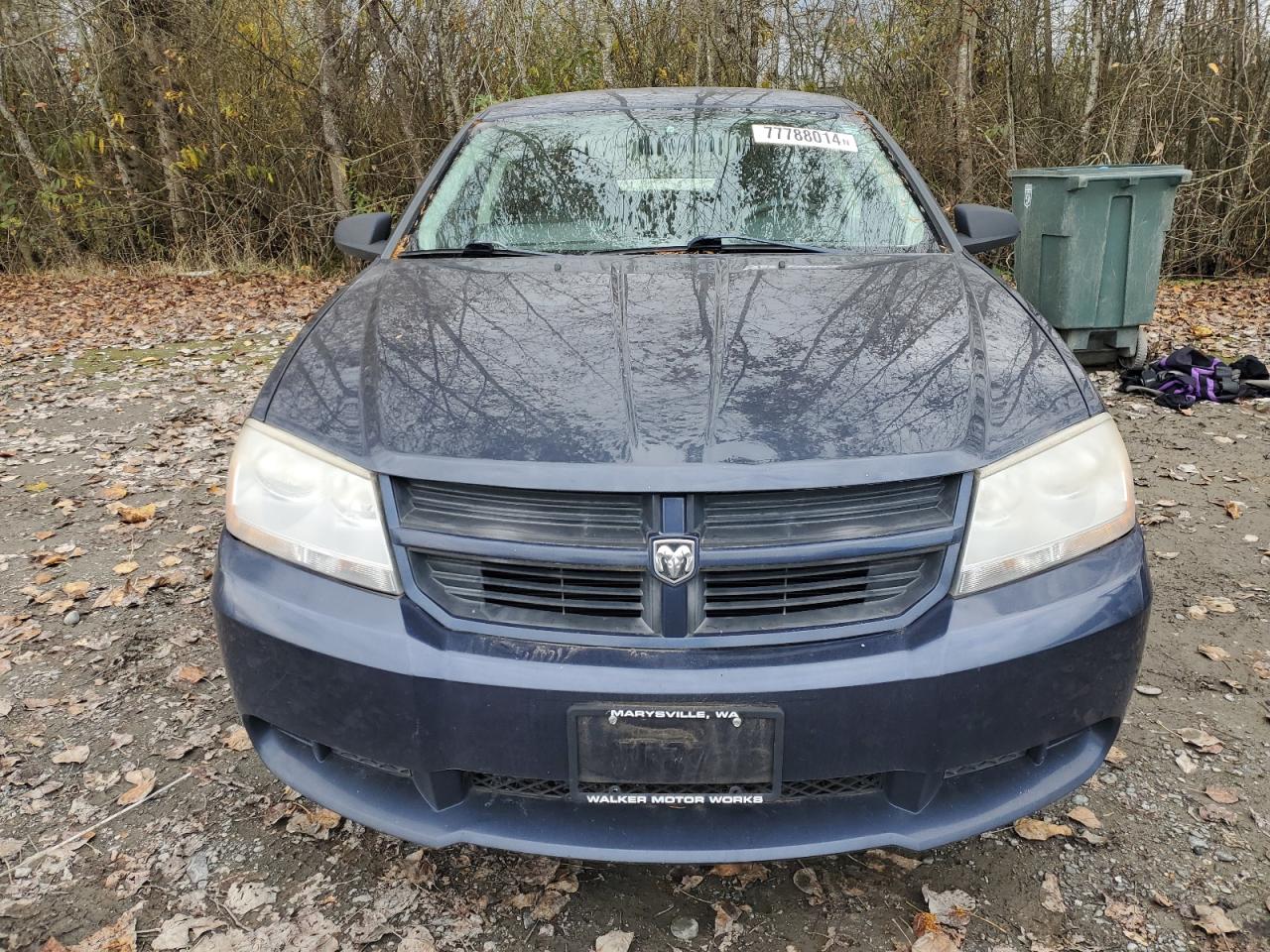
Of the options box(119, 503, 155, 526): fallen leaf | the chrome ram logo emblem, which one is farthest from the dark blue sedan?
box(119, 503, 155, 526): fallen leaf

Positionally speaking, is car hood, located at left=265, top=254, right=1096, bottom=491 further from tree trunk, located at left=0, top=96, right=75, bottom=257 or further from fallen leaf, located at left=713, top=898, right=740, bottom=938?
tree trunk, located at left=0, top=96, right=75, bottom=257

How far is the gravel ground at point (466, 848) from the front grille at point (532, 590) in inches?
28.6

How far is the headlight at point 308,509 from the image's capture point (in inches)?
63.6

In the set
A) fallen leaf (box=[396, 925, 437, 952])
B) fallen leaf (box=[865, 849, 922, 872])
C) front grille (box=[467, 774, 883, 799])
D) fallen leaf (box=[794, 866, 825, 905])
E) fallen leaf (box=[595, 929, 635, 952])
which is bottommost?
fallen leaf (box=[865, 849, 922, 872])

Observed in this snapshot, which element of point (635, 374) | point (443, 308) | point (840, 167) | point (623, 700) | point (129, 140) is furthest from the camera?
point (129, 140)

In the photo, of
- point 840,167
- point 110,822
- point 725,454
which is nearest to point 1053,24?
point 840,167

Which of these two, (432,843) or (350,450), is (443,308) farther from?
(432,843)

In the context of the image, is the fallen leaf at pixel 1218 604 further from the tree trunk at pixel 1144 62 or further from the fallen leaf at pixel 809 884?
the tree trunk at pixel 1144 62

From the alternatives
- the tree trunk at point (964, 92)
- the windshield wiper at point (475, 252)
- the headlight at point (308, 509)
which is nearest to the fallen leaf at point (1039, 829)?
the headlight at point (308, 509)

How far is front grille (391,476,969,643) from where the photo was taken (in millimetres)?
1510

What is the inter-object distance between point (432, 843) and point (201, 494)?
3256mm

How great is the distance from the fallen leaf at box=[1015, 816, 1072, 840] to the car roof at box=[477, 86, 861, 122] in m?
2.32

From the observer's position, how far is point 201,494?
4309mm

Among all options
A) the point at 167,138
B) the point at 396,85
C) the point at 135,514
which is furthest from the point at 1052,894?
the point at 167,138
